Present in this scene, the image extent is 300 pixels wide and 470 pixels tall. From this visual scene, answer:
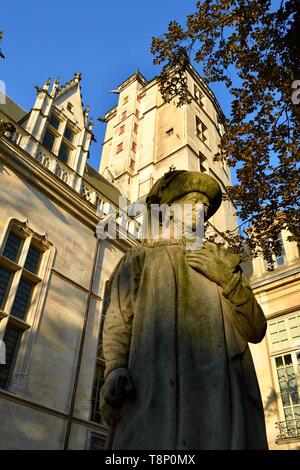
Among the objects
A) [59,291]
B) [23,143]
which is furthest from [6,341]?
[23,143]

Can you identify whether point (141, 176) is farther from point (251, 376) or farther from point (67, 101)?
point (251, 376)

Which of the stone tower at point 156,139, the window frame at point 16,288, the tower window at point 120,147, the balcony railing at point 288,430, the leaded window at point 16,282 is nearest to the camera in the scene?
the window frame at point 16,288

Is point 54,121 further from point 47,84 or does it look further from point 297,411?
point 297,411

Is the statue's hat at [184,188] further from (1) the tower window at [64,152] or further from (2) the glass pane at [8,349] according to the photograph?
(1) the tower window at [64,152]

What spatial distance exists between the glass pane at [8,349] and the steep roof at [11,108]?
38.7 feet

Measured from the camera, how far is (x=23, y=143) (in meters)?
14.4

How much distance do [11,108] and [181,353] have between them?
20.9m

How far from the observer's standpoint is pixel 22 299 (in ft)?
36.8

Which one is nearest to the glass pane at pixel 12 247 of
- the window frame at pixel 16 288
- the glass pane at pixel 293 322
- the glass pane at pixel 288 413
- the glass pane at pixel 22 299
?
the window frame at pixel 16 288

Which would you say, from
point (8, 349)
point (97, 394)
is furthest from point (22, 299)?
point (97, 394)

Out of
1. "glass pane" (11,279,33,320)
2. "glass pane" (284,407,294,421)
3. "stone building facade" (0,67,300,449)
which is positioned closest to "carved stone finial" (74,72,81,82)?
"stone building facade" (0,67,300,449)

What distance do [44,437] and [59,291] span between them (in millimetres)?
3999

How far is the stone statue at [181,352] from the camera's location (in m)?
2.27

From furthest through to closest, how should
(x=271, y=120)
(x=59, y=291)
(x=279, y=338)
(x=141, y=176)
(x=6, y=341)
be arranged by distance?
(x=141, y=176) → (x=279, y=338) → (x=59, y=291) → (x=6, y=341) → (x=271, y=120)
